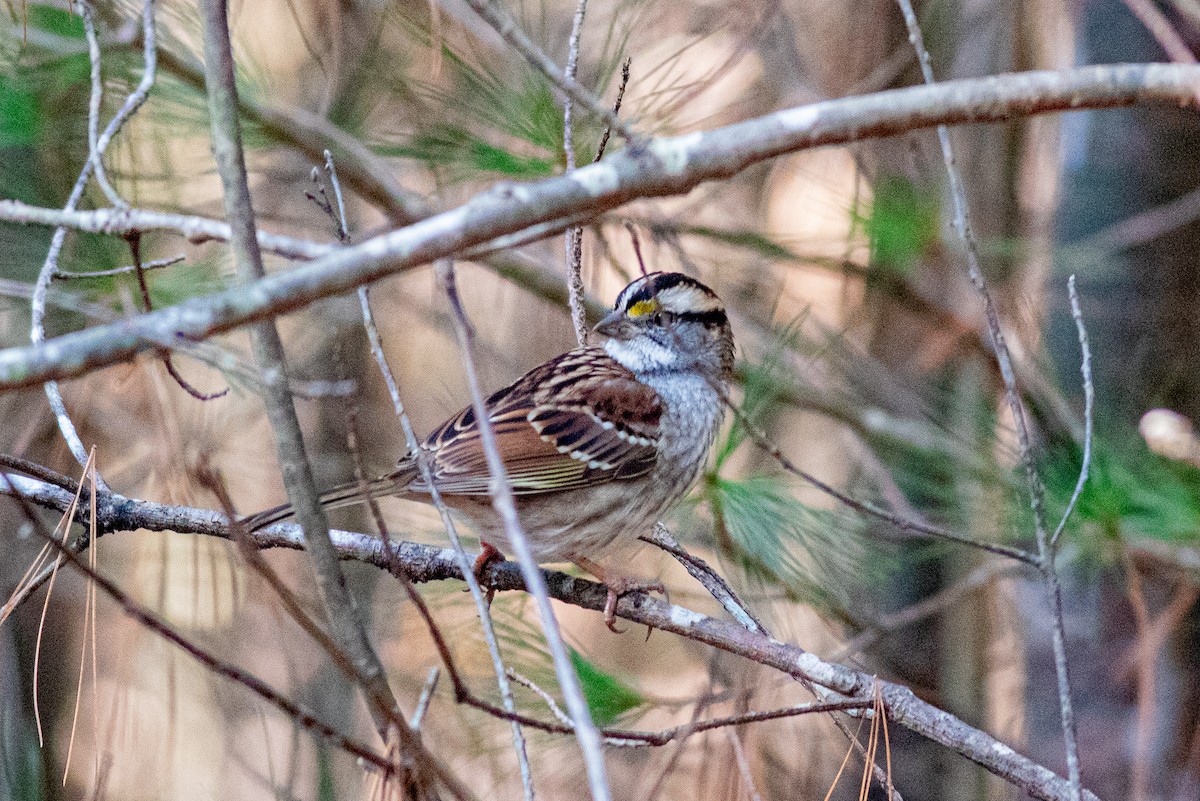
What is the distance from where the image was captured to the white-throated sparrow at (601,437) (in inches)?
129

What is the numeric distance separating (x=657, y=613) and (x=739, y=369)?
1.81m

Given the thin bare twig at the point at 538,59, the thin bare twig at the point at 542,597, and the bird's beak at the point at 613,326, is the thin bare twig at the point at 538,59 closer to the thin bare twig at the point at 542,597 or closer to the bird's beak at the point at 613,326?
the thin bare twig at the point at 542,597

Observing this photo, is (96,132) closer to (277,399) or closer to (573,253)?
(277,399)

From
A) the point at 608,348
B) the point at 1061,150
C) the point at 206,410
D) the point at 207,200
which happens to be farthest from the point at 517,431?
the point at 207,200

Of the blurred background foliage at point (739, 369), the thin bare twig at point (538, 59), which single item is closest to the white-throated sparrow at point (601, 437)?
the blurred background foliage at point (739, 369)

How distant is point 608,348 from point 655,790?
84.7 inches

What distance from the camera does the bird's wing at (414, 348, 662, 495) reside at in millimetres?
3316

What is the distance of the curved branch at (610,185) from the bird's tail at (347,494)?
1.84 ft

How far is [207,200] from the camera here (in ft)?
20.1

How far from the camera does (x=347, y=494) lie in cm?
270

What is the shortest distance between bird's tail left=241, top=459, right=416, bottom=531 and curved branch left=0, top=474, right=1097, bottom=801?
0.30 ft

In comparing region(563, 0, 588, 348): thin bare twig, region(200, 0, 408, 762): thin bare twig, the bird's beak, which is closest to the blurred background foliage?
region(563, 0, 588, 348): thin bare twig

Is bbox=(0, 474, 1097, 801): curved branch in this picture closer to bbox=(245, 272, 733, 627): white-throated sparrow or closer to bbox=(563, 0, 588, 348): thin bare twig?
bbox=(245, 272, 733, 627): white-throated sparrow

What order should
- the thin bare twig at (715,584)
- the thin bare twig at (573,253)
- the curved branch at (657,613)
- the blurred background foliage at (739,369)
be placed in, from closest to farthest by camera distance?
1. the curved branch at (657,613)
2. the thin bare twig at (715,584)
3. the thin bare twig at (573,253)
4. the blurred background foliage at (739,369)
